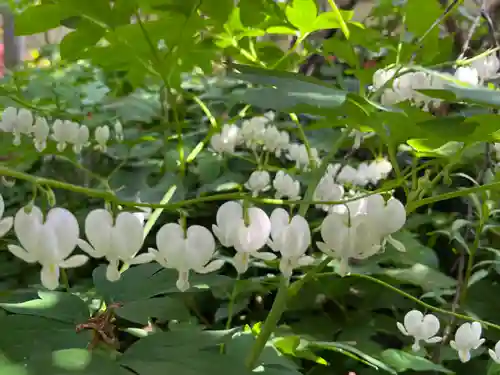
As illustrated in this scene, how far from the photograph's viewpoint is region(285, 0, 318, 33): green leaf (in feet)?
2.32

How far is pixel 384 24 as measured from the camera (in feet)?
5.87

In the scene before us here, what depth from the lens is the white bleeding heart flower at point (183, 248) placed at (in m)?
0.49

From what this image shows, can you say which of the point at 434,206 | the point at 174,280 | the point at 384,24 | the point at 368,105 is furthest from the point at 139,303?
the point at 384,24

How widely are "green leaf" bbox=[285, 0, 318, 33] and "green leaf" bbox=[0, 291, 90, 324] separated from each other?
0.43m

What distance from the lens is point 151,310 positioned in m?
0.55

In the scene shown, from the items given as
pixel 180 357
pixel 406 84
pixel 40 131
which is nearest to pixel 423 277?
pixel 406 84

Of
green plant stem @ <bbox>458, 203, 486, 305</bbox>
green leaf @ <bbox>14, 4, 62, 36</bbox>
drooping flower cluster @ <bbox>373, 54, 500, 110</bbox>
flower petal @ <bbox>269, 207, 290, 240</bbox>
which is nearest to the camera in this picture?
flower petal @ <bbox>269, 207, 290, 240</bbox>

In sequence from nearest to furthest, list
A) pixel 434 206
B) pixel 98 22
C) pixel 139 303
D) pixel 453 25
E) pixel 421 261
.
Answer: pixel 139 303, pixel 98 22, pixel 421 261, pixel 434 206, pixel 453 25

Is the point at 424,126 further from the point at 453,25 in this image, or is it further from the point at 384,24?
the point at 384,24

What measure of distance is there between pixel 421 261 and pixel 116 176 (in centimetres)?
63

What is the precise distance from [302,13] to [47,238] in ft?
1.43

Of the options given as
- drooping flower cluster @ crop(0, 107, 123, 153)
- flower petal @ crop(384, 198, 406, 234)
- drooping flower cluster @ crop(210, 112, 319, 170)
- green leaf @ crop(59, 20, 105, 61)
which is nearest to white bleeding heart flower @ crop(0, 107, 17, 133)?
drooping flower cluster @ crop(0, 107, 123, 153)

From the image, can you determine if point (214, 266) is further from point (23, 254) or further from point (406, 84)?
point (406, 84)

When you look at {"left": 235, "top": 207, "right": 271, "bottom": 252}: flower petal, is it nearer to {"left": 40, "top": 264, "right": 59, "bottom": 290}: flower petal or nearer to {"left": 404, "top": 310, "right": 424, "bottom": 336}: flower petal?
{"left": 40, "top": 264, "right": 59, "bottom": 290}: flower petal
